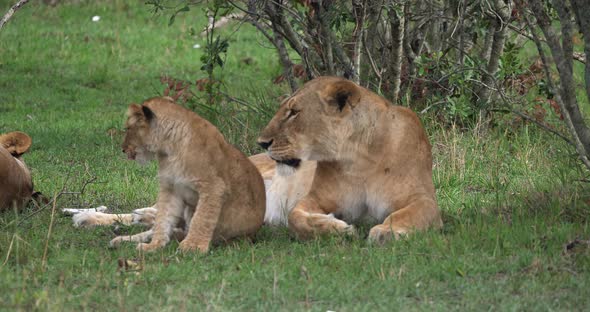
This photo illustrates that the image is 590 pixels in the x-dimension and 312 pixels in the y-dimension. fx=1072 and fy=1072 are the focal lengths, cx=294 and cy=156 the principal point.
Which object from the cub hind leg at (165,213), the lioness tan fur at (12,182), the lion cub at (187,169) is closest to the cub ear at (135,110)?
the lion cub at (187,169)

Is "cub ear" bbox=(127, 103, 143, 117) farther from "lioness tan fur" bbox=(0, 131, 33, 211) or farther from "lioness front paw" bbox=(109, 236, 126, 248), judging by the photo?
"lioness tan fur" bbox=(0, 131, 33, 211)

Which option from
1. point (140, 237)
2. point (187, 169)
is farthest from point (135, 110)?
point (140, 237)

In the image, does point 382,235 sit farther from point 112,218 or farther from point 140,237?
point 112,218

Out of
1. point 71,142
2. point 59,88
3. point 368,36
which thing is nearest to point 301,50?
point 368,36

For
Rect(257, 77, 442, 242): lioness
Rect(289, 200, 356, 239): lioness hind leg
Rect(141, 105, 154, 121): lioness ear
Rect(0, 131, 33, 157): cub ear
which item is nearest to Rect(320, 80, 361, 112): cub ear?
Rect(257, 77, 442, 242): lioness

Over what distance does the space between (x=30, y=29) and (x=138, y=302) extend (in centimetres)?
1208

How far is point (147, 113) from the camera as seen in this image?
5.55m

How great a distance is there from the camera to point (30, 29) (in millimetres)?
15938

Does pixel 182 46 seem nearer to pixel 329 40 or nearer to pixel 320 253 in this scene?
pixel 329 40

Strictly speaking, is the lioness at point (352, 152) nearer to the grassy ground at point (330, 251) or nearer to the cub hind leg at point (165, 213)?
the grassy ground at point (330, 251)

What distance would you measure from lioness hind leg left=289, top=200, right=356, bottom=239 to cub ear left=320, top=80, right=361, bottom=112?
0.61 meters

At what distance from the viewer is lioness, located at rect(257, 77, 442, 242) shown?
5953 millimetres

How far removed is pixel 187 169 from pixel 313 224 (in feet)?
2.66

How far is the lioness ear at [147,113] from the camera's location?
18.1ft
